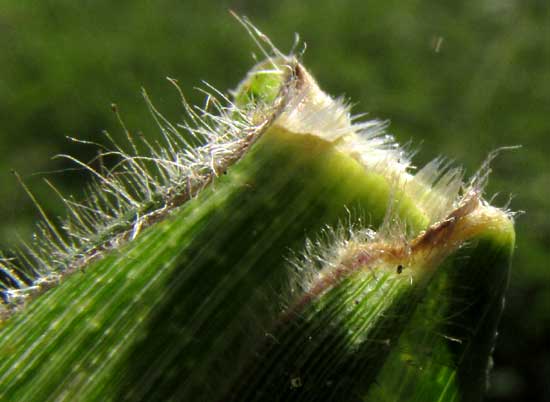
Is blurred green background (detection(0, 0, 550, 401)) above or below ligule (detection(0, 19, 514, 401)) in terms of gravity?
above

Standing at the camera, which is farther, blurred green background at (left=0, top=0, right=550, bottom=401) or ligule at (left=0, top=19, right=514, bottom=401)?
blurred green background at (left=0, top=0, right=550, bottom=401)

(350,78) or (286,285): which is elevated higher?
(350,78)

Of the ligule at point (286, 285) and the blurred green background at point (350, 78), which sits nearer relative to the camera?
the ligule at point (286, 285)

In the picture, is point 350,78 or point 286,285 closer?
point 286,285

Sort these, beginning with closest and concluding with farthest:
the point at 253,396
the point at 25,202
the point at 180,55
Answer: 1. the point at 253,396
2. the point at 25,202
3. the point at 180,55

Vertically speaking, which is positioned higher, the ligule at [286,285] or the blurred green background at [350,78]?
the blurred green background at [350,78]

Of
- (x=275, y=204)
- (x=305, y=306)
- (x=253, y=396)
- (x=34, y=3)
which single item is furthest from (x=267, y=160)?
(x=34, y=3)

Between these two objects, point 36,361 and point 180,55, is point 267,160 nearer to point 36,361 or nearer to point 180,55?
point 36,361

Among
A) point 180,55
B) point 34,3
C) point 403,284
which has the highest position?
point 180,55
